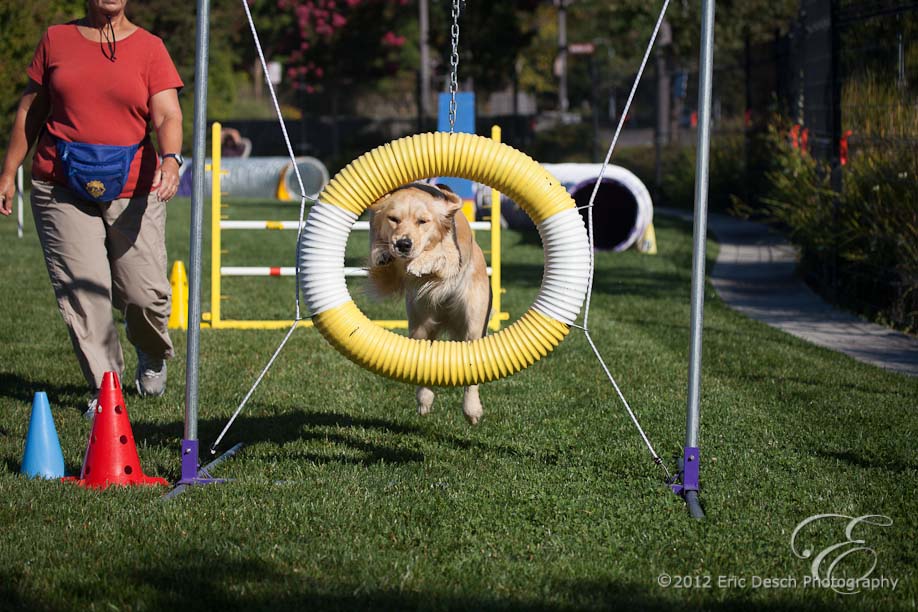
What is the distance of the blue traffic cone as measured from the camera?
4707mm

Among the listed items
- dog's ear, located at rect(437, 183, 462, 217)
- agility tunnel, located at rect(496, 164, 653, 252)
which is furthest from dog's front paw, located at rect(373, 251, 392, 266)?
agility tunnel, located at rect(496, 164, 653, 252)

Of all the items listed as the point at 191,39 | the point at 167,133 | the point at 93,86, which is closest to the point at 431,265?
the point at 167,133

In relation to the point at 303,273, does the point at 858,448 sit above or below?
below

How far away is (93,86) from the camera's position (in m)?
5.31

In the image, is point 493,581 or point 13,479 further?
point 13,479

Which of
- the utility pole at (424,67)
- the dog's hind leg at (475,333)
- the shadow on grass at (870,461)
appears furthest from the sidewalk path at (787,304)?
the utility pole at (424,67)

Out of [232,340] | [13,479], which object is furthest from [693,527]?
[232,340]

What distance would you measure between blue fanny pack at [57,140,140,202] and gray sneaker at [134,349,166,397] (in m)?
1.09

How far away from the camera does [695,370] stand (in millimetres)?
4484

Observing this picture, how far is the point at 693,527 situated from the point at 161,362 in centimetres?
330

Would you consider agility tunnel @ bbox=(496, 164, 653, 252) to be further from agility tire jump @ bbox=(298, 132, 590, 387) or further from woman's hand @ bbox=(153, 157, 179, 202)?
agility tire jump @ bbox=(298, 132, 590, 387)

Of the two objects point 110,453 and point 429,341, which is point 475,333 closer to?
point 429,341

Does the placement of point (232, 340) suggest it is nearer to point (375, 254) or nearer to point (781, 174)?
point (375, 254)

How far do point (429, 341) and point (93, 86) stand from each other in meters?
2.13
